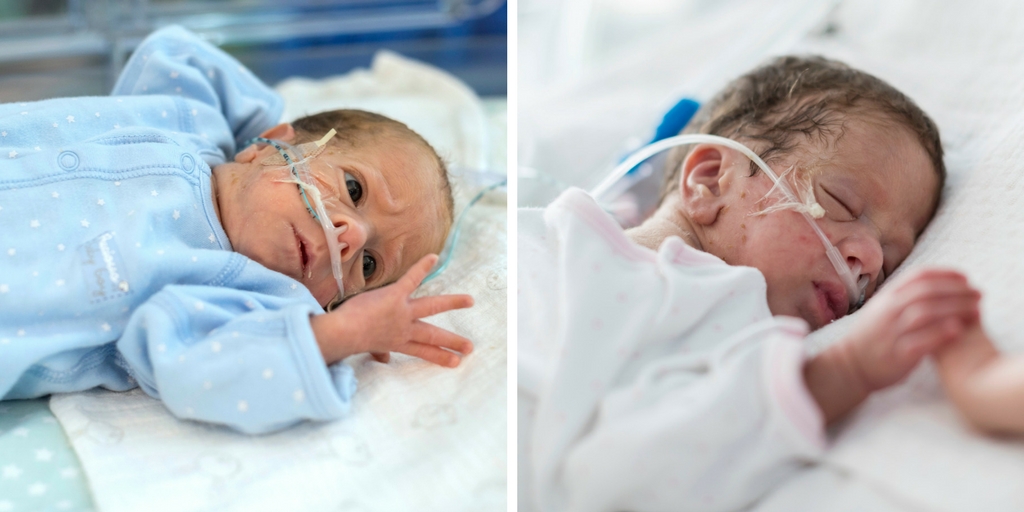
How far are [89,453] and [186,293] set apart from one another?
8.6 inches

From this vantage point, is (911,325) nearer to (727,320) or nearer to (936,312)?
(936,312)

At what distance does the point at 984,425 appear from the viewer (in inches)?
29.3

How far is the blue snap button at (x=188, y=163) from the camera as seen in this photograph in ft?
3.99

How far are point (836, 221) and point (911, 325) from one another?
0.38m

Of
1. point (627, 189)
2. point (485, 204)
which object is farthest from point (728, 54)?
point (485, 204)

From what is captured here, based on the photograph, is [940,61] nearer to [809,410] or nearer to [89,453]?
[809,410]

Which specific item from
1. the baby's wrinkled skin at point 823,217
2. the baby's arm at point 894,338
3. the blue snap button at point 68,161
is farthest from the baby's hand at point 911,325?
the blue snap button at point 68,161

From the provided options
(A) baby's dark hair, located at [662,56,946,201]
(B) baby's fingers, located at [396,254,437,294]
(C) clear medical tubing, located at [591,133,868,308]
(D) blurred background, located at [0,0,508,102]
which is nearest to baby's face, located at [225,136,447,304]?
(B) baby's fingers, located at [396,254,437,294]

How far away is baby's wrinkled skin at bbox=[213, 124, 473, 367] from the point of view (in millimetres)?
1081

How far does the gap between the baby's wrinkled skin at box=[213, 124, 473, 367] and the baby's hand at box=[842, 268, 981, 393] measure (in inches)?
20.1

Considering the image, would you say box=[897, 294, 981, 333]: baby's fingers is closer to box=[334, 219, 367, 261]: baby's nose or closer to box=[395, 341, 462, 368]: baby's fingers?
box=[395, 341, 462, 368]: baby's fingers

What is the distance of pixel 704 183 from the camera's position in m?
1.24

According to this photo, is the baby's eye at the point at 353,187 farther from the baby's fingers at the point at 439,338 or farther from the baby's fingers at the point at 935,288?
the baby's fingers at the point at 935,288

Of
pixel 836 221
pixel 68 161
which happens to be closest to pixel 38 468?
pixel 68 161
